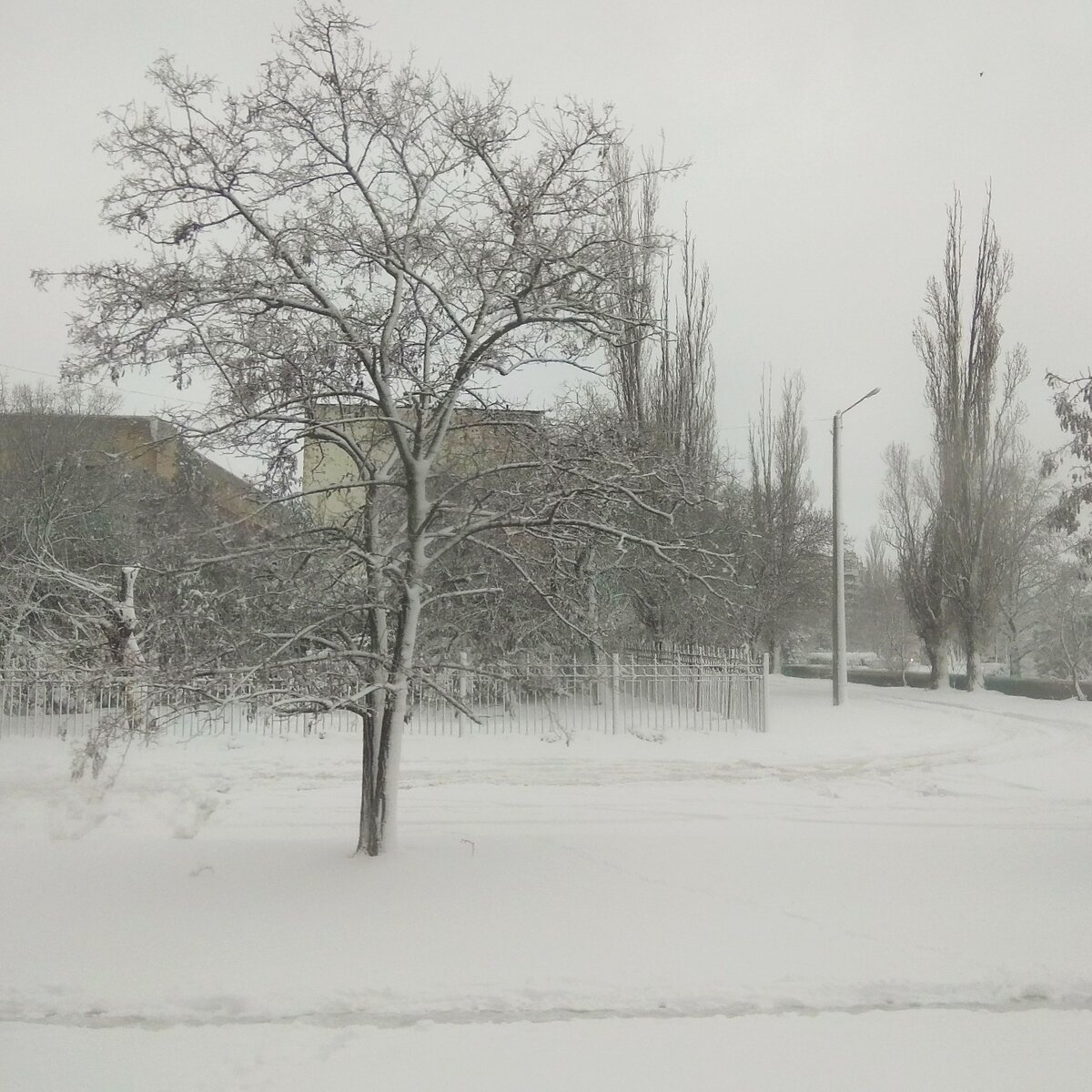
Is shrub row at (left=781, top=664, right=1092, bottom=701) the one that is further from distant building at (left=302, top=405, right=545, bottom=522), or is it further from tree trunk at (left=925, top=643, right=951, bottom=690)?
distant building at (left=302, top=405, right=545, bottom=522)

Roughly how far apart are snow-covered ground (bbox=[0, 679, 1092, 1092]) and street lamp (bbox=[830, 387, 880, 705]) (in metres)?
12.5

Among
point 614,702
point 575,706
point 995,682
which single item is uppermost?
point 995,682

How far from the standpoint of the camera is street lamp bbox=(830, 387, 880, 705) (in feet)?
80.7

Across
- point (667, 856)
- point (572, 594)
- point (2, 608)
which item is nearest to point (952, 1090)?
point (667, 856)

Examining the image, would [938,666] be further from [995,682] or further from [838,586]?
[838,586]

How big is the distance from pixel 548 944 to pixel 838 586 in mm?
19495

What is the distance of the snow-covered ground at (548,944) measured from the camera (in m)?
4.84

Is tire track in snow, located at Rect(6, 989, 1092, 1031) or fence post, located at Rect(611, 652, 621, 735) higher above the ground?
fence post, located at Rect(611, 652, 621, 735)

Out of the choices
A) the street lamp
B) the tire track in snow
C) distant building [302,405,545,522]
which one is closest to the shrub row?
the street lamp

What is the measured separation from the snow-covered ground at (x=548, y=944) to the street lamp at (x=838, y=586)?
1245cm

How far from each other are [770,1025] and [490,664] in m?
3.64

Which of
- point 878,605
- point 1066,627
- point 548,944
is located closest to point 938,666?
point 1066,627

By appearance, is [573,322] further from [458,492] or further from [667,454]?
[458,492]

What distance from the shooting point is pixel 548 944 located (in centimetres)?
638
